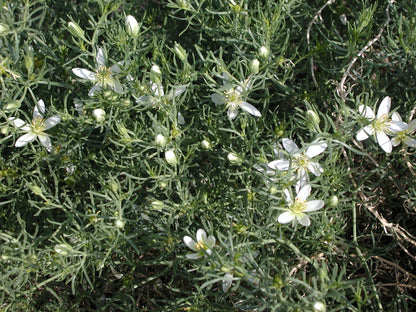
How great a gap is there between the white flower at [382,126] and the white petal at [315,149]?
0.16 m

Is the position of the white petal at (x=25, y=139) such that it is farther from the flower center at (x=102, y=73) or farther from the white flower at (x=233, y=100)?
the white flower at (x=233, y=100)

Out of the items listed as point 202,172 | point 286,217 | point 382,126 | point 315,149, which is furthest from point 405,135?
point 202,172

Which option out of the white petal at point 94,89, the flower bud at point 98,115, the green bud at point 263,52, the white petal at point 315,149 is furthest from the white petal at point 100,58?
the white petal at point 315,149

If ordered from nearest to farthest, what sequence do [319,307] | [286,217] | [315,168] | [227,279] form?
[319,307] < [227,279] < [286,217] < [315,168]

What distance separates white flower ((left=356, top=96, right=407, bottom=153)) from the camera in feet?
6.36

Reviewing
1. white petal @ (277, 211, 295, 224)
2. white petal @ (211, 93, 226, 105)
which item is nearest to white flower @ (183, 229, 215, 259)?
white petal @ (277, 211, 295, 224)

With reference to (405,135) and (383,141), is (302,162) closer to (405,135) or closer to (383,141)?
(383,141)

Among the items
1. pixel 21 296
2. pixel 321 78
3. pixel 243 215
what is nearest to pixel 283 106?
pixel 321 78

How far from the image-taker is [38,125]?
217 cm

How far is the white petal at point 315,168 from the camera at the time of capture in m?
1.94

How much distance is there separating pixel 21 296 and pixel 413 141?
210 centimetres

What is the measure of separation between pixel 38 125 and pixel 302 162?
1286mm

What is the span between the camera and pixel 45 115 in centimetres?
224

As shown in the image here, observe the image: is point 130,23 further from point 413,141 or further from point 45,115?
point 413,141
